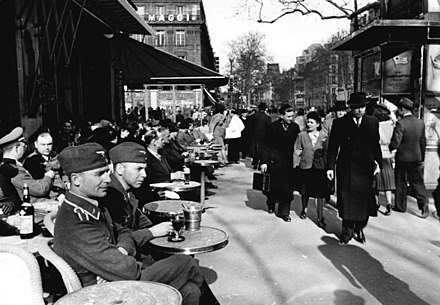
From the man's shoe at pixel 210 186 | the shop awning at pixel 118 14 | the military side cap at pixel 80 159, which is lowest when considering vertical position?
the man's shoe at pixel 210 186

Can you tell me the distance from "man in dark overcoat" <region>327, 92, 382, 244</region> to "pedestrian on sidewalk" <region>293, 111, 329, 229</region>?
126cm

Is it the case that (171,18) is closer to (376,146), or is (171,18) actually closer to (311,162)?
(311,162)

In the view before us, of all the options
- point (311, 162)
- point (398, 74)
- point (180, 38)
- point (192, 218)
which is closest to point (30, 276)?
point (192, 218)

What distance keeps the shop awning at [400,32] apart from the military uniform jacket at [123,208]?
8460mm

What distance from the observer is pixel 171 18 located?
240ft

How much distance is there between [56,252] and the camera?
2.96 m

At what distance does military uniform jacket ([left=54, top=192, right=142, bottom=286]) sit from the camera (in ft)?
9.62

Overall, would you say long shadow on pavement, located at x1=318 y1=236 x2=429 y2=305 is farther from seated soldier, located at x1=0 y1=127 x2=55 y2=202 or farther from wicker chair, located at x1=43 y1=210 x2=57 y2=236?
seated soldier, located at x1=0 y1=127 x2=55 y2=202

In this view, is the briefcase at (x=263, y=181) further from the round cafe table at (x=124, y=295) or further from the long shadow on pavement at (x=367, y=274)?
the round cafe table at (x=124, y=295)

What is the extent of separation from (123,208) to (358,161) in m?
3.83

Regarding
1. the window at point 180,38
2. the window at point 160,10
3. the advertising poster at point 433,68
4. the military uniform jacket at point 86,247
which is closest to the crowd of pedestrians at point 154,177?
the military uniform jacket at point 86,247

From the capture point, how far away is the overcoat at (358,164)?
6750mm

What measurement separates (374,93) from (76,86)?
351 inches

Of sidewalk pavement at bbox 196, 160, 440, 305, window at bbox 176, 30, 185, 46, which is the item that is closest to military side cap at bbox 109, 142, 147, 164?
sidewalk pavement at bbox 196, 160, 440, 305
